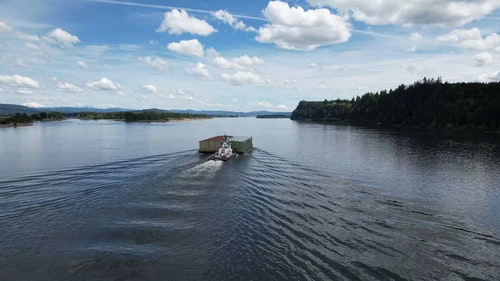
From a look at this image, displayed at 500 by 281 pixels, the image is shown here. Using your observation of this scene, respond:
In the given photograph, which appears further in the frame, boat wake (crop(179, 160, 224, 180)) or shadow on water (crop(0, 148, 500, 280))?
boat wake (crop(179, 160, 224, 180))

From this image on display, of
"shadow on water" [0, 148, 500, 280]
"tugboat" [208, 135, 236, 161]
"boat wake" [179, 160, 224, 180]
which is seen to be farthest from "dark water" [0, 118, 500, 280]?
"tugboat" [208, 135, 236, 161]

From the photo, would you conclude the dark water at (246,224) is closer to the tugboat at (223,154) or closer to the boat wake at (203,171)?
the boat wake at (203,171)

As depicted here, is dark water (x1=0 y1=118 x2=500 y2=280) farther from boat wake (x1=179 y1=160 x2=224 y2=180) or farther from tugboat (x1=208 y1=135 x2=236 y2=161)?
tugboat (x1=208 y1=135 x2=236 y2=161)

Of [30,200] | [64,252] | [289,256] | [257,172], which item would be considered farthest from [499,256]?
[30,200]

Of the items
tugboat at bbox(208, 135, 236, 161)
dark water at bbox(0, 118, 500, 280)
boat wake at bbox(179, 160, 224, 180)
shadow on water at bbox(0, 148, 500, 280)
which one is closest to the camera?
shadow on water at bbox(0, 148, 500, 280)

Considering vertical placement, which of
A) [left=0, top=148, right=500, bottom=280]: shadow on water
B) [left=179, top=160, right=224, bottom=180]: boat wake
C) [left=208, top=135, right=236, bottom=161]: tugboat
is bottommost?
[left=0, top=148, right=500, bottom=280]: shadow on water

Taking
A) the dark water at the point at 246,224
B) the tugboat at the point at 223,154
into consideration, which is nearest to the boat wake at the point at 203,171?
the dark water at the point at 246,224

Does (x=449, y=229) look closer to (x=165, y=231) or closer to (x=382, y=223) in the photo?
(x=382, y=223)

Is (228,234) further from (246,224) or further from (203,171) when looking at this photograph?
(203,171)
